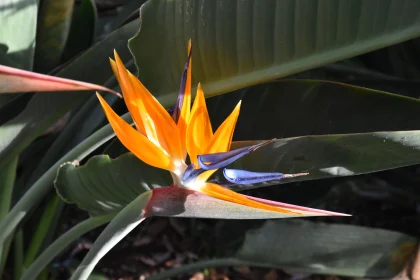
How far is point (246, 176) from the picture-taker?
347 millimetres

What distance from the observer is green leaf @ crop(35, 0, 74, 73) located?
0.68m

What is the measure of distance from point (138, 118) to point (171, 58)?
10.0 inches

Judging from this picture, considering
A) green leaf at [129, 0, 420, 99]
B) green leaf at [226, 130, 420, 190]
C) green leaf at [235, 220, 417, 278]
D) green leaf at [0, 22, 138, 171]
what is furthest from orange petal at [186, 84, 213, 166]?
green leaf at [235, 220, 417, 278]

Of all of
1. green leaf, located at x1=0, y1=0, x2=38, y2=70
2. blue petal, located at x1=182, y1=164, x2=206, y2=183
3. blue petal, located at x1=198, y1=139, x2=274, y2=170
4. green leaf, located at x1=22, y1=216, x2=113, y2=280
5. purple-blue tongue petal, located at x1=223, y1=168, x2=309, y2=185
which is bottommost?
green leaf, located at x1=22, y1=216, x2=113, y2=280

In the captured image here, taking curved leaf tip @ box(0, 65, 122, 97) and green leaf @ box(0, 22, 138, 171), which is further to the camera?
green leaf @ box(0, 22, 138, 171)

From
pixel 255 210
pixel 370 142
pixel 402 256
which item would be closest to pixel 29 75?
pixel 255 210

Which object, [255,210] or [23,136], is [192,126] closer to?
[255,210]

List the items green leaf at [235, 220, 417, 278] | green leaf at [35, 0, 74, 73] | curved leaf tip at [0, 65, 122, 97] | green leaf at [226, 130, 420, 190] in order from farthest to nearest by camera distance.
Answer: green leaf at [235, 220, 417, 278] < green leaf at [35, 0, 74, 73] < green leaf at [226, 130, 420, 190] < curved leaf tip at [0, 65, 122, 97]

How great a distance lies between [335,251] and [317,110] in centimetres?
41

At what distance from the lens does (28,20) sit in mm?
653

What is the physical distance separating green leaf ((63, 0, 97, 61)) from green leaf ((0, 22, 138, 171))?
67mm

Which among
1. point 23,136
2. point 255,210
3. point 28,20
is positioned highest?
point 28,20

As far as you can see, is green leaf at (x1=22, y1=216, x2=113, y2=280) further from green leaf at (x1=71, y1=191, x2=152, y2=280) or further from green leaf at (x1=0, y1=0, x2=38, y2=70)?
green leaf at (x1=0, y1=0, x2=38, y2=70)

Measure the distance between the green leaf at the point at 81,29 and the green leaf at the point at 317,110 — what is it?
29 cm
